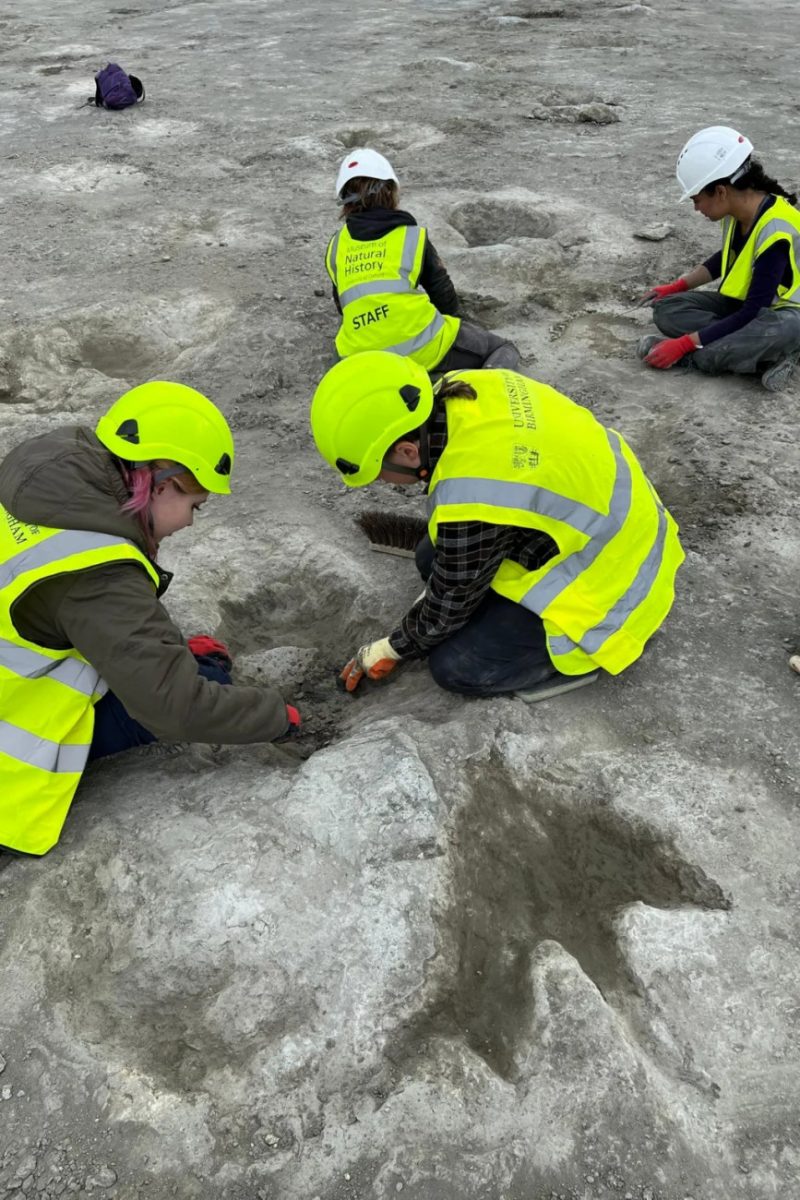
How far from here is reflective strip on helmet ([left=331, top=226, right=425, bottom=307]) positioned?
4.27 metres

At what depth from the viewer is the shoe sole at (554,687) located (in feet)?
9.36

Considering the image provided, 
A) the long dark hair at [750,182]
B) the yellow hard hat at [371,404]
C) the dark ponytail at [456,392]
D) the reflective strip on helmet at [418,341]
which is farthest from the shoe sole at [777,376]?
the yellow hard hat at [371,404]

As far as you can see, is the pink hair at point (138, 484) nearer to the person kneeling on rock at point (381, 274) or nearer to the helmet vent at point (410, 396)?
the helmet vent at point (410, 396)

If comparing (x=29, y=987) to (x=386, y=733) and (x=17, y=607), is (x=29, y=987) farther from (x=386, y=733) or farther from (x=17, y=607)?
(x=386, y=733)

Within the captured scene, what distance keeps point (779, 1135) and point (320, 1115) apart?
102 centimetres

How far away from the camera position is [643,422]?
4445 mm

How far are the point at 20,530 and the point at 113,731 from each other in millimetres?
788

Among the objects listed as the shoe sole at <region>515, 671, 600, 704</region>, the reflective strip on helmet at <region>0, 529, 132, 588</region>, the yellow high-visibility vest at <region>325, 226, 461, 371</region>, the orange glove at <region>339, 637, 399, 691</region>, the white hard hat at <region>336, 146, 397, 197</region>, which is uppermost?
the white hard hat at <region>336, 146, 397, 197</region>

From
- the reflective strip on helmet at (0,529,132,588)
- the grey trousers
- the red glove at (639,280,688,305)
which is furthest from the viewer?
the red glove at (639,280,688,305)

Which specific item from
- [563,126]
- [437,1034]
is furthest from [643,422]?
[563,126]

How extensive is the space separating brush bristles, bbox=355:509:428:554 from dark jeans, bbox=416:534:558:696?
886 mm

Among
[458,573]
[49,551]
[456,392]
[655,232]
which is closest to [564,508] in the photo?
[458,573]

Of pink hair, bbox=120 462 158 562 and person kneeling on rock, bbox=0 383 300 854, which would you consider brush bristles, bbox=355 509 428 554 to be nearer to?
person kneeling on rock, bbox=0 383 300 854

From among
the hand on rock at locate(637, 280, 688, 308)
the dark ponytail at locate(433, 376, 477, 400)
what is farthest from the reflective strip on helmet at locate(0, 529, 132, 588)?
the hand on rock at locate(637, 280, 688, 308)
